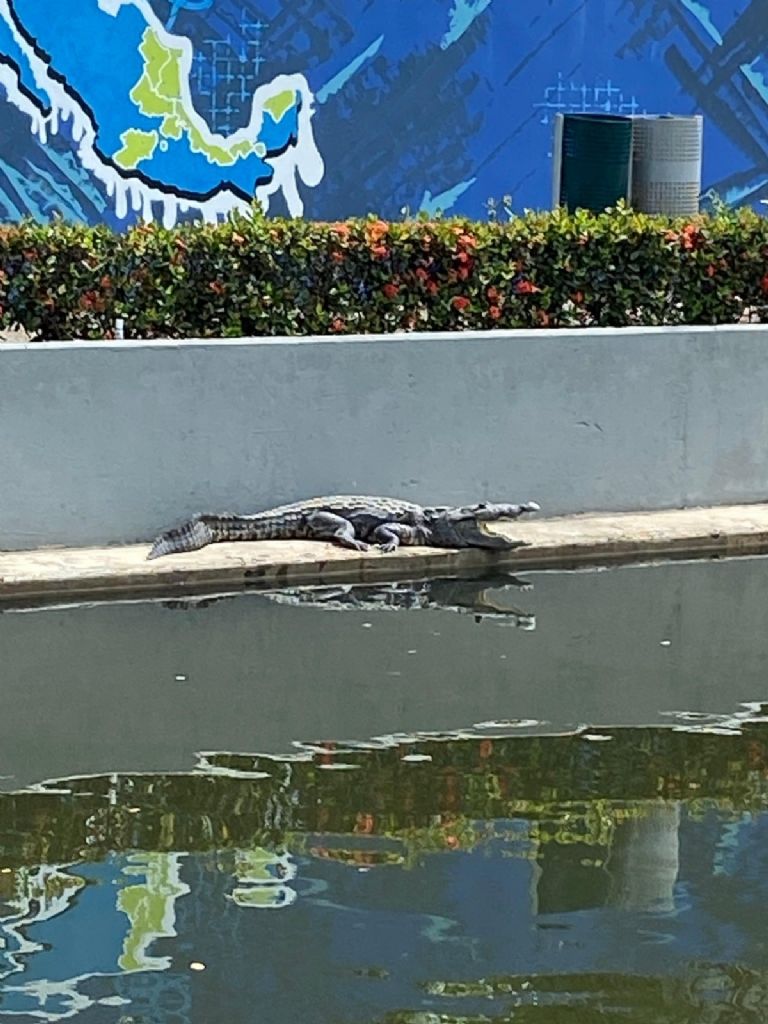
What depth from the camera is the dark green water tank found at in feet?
39.7

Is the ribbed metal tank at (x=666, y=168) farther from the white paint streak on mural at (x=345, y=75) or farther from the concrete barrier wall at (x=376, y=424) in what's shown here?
the white paint streak on mural at (x=345, y=75)

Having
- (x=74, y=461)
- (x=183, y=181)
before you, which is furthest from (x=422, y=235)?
(x=183, y=181)

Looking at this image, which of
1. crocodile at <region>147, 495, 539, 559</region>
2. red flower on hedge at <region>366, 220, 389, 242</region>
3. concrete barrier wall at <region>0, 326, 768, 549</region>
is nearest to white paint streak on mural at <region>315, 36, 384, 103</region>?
red flower on hedge at <region>366, 220, 389, 242</region>

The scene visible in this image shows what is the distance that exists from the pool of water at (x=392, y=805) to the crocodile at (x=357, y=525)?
0.94ft

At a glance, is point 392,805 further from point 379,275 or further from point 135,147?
point 135,147

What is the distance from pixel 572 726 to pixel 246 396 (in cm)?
308

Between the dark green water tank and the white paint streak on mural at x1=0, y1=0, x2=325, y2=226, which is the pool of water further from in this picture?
the white paint streak on mural at x1=0, y1=0, x2=325, y2=226

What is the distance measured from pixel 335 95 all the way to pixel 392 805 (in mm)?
8541

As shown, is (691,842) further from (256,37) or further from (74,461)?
(256,37)

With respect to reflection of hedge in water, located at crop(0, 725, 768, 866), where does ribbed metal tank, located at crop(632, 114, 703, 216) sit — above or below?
above

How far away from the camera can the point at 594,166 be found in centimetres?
1230

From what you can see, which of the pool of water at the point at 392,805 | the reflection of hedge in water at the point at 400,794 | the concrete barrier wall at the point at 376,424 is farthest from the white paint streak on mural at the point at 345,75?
the reflection of hedge in water at the point at 400,794

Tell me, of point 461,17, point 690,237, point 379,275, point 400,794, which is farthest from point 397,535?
point 461,17

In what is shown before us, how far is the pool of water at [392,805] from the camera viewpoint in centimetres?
578
